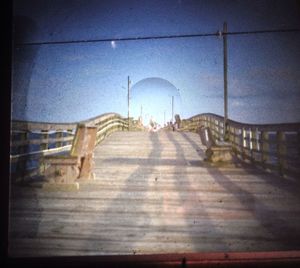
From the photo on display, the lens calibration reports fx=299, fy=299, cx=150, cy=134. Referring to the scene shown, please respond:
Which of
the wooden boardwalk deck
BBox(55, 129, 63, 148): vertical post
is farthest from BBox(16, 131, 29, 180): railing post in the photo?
BBox(55, 129, 63, 148): vertical post

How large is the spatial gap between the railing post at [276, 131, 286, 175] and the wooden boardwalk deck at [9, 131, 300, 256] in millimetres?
237

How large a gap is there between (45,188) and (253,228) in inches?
Answer: 128

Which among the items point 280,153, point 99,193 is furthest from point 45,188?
point 280,153

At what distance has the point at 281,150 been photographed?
18.7 ft

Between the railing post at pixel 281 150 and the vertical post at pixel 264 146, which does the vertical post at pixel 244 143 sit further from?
the railing post at pixel 281 150

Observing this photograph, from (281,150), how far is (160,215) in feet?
10.8

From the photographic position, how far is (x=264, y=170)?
675 centimetres

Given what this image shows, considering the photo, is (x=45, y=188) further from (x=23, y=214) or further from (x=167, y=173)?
(x=167, y=173)

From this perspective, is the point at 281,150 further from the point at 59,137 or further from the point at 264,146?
the point at 59,137

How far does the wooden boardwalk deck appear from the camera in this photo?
106 inches

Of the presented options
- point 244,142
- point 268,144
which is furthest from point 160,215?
point 244,142

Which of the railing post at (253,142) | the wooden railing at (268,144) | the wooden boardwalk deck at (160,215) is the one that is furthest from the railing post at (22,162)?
the railing post at (253,142)

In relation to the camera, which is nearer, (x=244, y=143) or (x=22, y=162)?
(x=22, y=162)

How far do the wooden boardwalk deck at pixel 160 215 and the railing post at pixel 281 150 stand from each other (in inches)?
9.3
